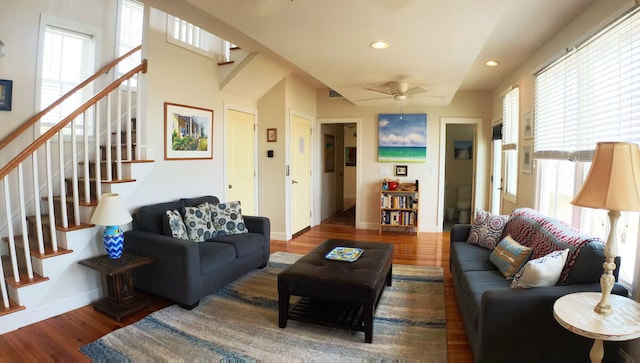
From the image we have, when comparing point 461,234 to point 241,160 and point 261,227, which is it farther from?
point 241,160

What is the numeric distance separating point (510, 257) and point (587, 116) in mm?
1241

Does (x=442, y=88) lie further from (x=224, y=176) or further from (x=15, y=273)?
(x=15, y=273)

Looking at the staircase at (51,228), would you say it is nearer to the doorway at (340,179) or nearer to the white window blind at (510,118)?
the doorway at (340,179)

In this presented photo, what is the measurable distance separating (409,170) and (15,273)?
5.38m

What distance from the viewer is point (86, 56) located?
4098mm

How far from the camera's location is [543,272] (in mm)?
2023

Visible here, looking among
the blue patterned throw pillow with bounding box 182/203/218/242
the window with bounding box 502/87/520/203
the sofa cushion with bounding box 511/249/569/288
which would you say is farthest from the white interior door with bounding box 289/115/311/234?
the sofa cushion with bounding box 511/249/569/288

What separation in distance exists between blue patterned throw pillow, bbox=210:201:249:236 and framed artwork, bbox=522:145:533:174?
10.9ft

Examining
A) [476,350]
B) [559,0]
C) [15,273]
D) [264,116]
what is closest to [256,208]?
[264,116]

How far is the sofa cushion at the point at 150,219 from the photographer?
331 cm

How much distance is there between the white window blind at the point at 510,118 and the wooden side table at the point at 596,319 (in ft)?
9.82

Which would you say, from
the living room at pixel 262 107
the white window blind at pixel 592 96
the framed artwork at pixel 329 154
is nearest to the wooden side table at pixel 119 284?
the living room at pixel 262 107

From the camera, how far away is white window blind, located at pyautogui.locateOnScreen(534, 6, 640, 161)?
82.4 inches

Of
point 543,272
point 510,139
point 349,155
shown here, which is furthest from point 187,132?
point 349,155
